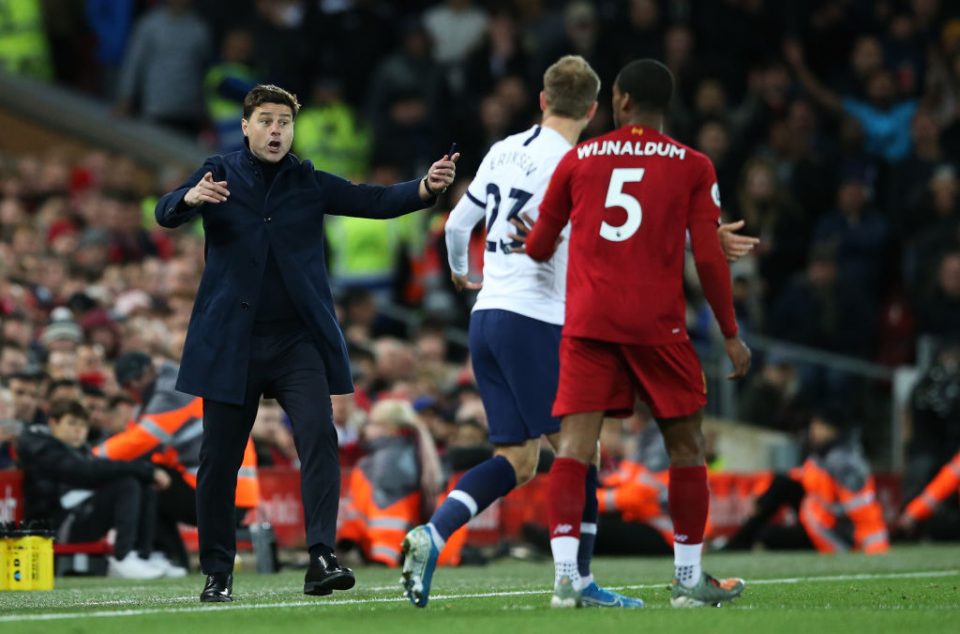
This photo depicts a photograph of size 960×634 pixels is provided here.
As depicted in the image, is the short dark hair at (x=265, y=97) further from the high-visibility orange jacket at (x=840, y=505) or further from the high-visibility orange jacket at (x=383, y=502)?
the high-visibility orange jacket at (x=840, y=505)

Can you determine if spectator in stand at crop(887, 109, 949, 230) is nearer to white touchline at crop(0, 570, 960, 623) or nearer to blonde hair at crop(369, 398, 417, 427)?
blonde hair at crop(369, 398, 417, 427)

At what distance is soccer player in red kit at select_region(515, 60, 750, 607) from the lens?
8672mm

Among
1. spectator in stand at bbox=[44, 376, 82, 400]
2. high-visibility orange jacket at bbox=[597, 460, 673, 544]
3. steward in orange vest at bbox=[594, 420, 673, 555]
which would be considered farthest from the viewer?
high-visibility orange jacket at bbox=[597, 460, 673, 544]

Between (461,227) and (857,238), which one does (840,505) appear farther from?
(461,227)

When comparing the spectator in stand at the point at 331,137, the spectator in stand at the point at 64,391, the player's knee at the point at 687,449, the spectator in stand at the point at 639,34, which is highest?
the spectator in stand at the point at 639,34

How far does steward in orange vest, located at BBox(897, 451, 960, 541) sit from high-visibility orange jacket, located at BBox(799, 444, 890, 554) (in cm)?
95

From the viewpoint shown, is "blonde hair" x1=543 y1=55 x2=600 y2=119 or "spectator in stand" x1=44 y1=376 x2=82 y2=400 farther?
"spectator in stand" x1=44 y1=376 x2=82 y2=400

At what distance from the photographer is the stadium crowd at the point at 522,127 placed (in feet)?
63.1

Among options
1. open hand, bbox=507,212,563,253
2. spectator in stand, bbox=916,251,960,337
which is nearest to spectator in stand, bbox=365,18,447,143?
spectator in stand, bbox=916,251,960,337

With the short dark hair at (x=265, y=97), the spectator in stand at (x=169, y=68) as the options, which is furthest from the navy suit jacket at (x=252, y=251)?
the spectator in stand at (x=169, y=68)

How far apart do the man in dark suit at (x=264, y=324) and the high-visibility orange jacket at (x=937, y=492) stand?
975 cm

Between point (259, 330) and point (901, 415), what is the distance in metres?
12.1

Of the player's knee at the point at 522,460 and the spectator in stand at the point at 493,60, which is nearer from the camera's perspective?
the player's knee at the point at 522,460

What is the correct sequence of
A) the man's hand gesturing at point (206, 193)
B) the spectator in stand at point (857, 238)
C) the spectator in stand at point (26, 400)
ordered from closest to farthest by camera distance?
the man's hand gesturing at point (206, 193) → the spectator in stand at point (26, 400) → the spectator in stand at point (857, 238)
